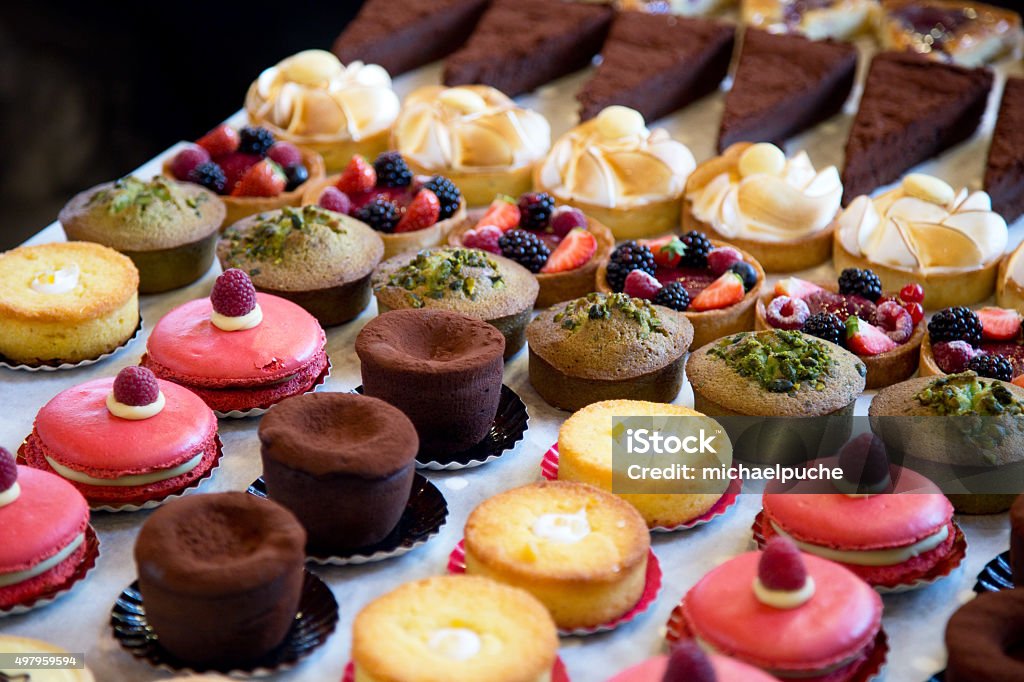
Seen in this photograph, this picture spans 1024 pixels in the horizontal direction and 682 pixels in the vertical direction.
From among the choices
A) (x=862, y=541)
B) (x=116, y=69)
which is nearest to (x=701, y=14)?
(x=116, y=69)

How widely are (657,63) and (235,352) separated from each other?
2963mm

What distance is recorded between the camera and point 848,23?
22.5 feet

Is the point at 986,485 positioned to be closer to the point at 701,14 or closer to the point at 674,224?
the point at 674,224

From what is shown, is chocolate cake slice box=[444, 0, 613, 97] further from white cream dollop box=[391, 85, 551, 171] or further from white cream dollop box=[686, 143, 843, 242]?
white cream dollop box=[686, 143, 843, 242]

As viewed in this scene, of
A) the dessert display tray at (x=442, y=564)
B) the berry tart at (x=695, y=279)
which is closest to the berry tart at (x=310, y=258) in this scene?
the dessert display tray at (x=442, y=564)

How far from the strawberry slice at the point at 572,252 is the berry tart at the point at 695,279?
0.25 ft

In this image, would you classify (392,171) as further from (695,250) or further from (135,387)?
(135,387)

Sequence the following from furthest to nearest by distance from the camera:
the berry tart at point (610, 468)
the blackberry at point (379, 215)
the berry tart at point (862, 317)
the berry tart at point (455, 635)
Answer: the blackberry at point (379, 215) < the berry tart at point (862, 317) < the berry tart at point (610, 468) < the berry tart at point (455, 635)

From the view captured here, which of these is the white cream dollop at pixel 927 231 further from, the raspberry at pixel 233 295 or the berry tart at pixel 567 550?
the raspberry at pixel 233 295

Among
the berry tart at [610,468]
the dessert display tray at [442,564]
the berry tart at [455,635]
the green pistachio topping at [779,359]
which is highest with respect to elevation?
the green pistachio topping at [779,359]

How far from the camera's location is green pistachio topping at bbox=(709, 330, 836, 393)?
12.6 feet

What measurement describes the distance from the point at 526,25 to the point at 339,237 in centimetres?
240

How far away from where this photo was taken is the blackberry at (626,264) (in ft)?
14.9

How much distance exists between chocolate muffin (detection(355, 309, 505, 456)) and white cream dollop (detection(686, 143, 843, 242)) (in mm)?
1467
